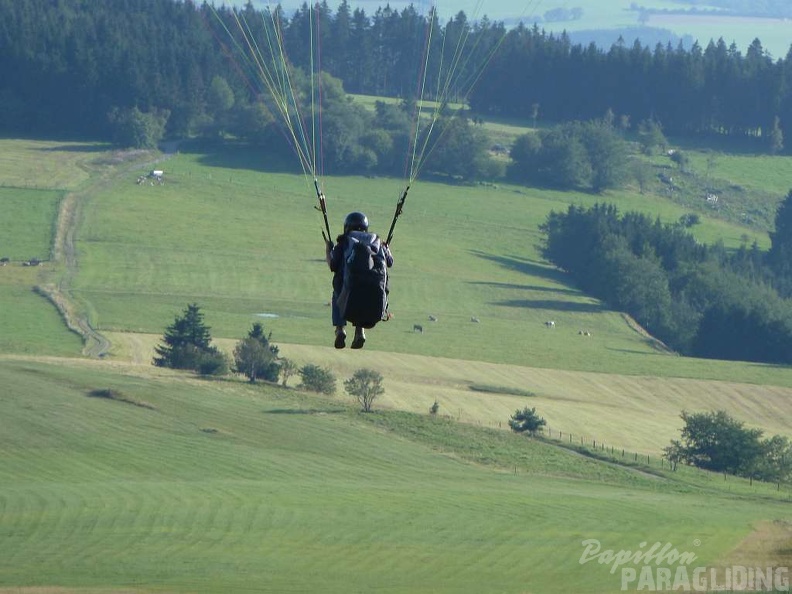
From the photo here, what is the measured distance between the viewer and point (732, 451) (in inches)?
2953

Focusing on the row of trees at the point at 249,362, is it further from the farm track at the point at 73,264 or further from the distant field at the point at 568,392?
the farm track at the point at 73,264

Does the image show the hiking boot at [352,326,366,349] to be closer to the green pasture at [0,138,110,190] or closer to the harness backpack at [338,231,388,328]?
the harness backpack at [338,231,388,328]

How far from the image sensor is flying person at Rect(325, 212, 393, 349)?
30.6 m

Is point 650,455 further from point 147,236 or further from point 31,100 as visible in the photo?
point 31,100

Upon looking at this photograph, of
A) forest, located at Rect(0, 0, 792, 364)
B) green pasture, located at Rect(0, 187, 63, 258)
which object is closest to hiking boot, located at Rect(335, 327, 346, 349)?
green pasture, located at Rect(0, 187, 63, 258)

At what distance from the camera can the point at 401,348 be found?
95.9 meters

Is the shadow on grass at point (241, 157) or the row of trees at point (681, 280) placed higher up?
the shadow on grass at point (241, 157)

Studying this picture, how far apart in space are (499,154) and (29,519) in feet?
406

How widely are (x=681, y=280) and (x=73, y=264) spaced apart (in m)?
54.3

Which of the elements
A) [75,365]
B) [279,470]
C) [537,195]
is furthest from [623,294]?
[279,470]

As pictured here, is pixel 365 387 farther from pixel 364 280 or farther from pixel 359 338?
pixel 364 280

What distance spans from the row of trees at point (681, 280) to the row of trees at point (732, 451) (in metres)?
42.5

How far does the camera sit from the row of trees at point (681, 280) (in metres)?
120

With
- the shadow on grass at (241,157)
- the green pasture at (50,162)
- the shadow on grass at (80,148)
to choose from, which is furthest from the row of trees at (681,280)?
the shadow on grass at (80,148)
